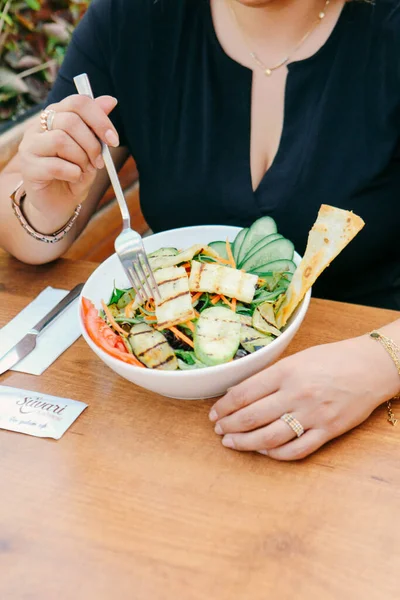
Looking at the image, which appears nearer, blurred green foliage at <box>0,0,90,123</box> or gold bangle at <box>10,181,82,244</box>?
gold bangle at <box>10,181,82,244</box>

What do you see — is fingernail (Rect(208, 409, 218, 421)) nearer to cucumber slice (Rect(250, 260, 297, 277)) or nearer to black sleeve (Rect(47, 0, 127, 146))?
cucumber slice (Rect(250, 260, 297, 277))

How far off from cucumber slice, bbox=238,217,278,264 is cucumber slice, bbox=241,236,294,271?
0.11 ft

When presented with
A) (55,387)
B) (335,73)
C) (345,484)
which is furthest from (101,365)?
(335,73)

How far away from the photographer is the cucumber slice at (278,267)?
1020 millimetres

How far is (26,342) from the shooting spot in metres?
1.09

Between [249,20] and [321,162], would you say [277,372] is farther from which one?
[249,20]

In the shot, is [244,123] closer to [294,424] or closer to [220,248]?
[220,248]

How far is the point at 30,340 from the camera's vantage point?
109 centimetres

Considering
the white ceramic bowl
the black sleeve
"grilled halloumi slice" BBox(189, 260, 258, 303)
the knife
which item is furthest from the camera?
the black sleeve

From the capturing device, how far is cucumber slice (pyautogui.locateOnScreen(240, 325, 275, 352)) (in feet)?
2.87

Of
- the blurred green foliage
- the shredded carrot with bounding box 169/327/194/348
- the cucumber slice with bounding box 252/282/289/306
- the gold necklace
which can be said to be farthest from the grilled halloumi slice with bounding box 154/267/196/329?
the blurred green foliage

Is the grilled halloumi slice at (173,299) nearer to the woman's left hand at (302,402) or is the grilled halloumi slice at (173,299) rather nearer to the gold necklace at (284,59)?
the woman's left hand at (302,402)

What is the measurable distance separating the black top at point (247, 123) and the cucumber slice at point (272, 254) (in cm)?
26

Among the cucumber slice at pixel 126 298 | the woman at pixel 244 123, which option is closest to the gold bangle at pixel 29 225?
the woman at pixel 244 123
